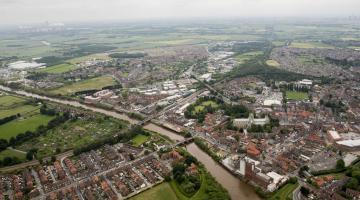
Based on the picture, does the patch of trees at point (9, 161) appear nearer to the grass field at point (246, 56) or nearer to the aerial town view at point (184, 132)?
the aerial town view at point (184, 132)

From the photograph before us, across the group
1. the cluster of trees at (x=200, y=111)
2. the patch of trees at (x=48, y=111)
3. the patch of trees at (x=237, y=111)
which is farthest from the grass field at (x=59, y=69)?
the patch of trees at (x=237, y=111)

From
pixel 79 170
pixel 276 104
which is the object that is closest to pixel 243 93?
pixel 276 104

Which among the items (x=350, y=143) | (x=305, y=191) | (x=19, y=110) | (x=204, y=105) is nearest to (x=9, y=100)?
(x=19, y=110)

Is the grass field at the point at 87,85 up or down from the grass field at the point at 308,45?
down

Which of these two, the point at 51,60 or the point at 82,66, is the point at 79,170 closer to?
the point at 82,66

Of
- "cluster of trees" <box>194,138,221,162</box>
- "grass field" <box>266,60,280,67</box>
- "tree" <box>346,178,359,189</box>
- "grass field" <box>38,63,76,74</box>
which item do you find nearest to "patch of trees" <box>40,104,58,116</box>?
"cluster of trees" <box>194,138,221,162</box>

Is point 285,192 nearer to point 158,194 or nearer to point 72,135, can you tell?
point 158,194
